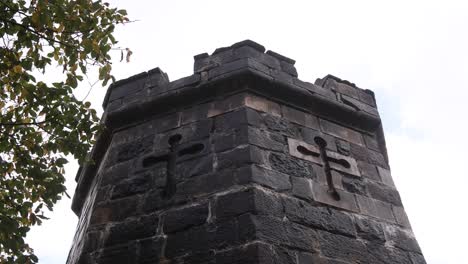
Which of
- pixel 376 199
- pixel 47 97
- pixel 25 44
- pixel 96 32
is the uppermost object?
pixel 96 32

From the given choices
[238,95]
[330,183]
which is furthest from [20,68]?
[330,183]

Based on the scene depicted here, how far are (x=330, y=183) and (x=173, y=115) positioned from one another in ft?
5.10

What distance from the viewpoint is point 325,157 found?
3875mm

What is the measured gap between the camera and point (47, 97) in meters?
3.76

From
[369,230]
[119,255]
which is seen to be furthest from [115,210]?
[369,230]

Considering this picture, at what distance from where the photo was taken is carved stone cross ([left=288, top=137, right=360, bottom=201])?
3.72 metres

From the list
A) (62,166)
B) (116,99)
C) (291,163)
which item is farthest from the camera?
(116,99)

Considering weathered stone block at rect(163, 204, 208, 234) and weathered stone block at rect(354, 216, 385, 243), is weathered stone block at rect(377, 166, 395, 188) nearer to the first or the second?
weathered stone block at rect(354, 216, 385, 243)

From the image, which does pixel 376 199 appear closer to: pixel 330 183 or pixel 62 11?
pixel 330 183

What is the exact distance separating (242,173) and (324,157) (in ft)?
2.94

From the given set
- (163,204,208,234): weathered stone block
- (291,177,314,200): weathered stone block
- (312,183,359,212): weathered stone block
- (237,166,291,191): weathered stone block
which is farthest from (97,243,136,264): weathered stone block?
(312,183,359,212): weathered stone block

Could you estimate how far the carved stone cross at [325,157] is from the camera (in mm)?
3725

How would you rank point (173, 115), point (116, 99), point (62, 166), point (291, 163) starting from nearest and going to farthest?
point (291, 163) < point (62, 166) < point (173, 115) < point (116, 99)

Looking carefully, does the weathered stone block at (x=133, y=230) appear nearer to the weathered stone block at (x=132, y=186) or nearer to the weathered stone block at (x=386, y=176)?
the weathered stone block at (x=132, y=186)
